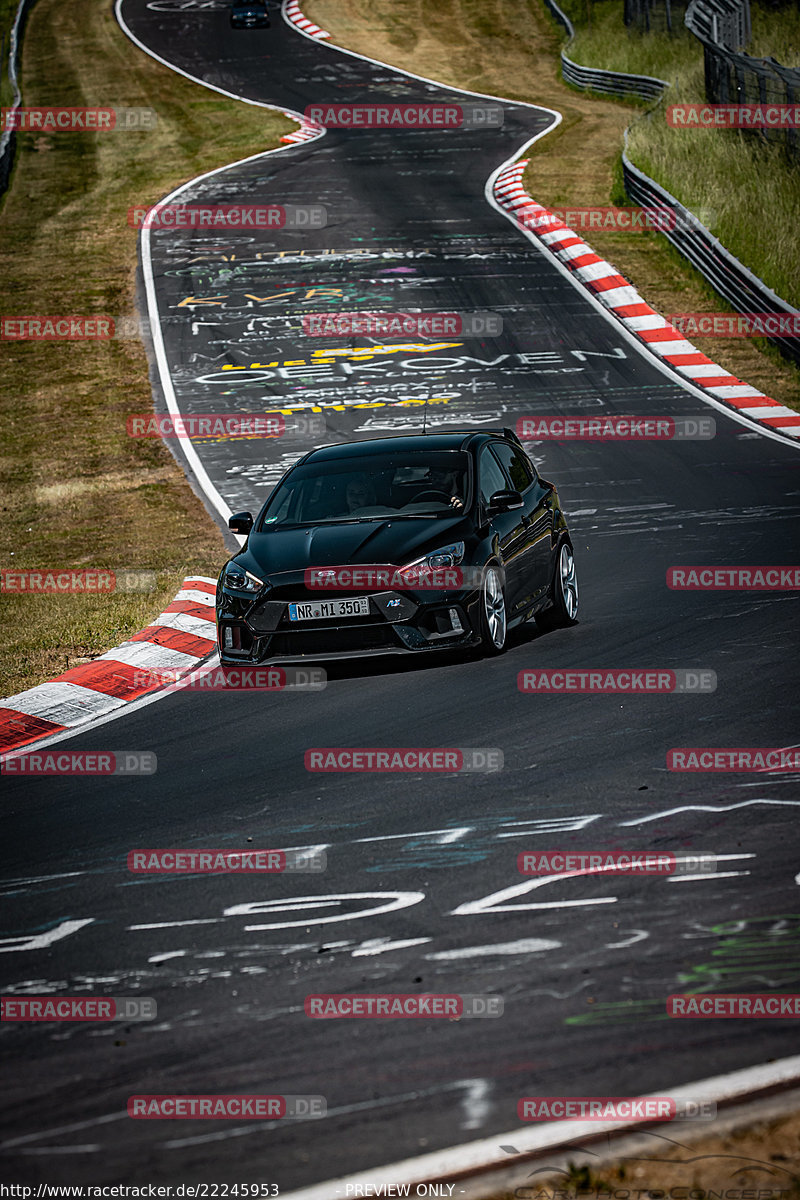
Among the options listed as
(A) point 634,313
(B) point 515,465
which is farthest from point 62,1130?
(A) point 634,313

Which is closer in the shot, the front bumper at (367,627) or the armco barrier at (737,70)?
the front bumper at (367,627)

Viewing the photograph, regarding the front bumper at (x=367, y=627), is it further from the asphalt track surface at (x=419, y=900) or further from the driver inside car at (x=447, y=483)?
the driver inside car at (x=447, y=483)

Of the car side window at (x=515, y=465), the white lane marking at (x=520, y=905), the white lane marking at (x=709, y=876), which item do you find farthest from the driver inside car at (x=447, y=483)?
the white lane marking at (x=709, y=876)

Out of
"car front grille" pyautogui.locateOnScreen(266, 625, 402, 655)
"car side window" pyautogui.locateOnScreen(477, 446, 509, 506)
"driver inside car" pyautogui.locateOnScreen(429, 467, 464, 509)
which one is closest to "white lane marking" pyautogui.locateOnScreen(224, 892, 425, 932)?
"car front grille" pyautogui.locateOnScreen(266, 625, 402, 655)

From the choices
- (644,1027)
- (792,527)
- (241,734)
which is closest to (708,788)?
(644,1027)

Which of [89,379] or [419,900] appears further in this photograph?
[89,379]

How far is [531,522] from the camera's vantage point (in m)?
11.4

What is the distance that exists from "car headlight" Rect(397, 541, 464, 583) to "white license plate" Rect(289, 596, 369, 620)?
0.35 m

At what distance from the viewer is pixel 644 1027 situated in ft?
15.5

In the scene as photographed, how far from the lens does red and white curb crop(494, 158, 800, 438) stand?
20212mm

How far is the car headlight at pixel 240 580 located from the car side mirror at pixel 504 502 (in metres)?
1.73

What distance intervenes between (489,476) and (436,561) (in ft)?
5.18

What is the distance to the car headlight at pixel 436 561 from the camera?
398 inches

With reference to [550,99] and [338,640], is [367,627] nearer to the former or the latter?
[338,640]
